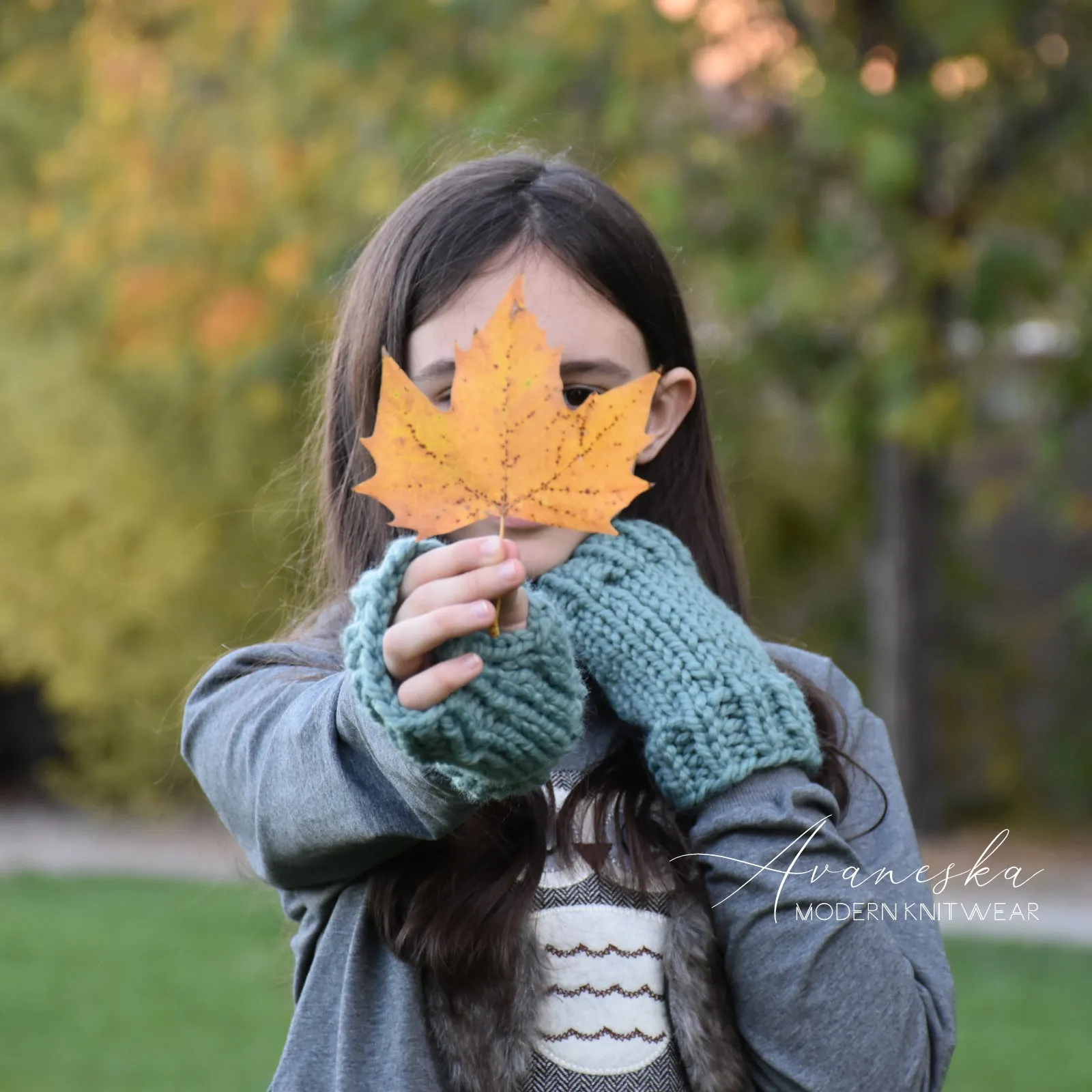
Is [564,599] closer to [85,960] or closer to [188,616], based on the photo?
[85,960]

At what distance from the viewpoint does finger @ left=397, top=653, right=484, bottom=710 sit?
1.20 metres

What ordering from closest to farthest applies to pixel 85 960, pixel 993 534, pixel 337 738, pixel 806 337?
pixel 337 738, pixel 85 960, pixel 806 337, pixel 993 534

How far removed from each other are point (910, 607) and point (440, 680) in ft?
22.6

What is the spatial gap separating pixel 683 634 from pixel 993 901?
5.75m

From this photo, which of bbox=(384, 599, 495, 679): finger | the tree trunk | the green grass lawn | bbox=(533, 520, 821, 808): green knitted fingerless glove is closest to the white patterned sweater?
bbox=(533, 520, 821, 808): green knitted fingerless glove

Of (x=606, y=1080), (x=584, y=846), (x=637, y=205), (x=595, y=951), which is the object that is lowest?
(x=606, y=1080)

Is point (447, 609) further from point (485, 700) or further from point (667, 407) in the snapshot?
point (667, 407)

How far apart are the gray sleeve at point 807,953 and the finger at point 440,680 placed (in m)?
0.46

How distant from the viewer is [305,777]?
56.9 inches

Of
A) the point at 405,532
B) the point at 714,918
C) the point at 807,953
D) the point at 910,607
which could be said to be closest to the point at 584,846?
the point at 714,918

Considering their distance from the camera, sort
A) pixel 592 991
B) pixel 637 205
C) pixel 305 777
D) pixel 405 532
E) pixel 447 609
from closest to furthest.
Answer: pixel 447 609 < pixel 305 777 < pixel 592 991 < pixel 405 532 < pixel 637 205

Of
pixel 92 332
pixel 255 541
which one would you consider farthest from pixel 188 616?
pixel 92 332

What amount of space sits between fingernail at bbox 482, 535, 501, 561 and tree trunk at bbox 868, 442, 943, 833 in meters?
6.69

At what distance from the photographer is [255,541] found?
8.62 m
